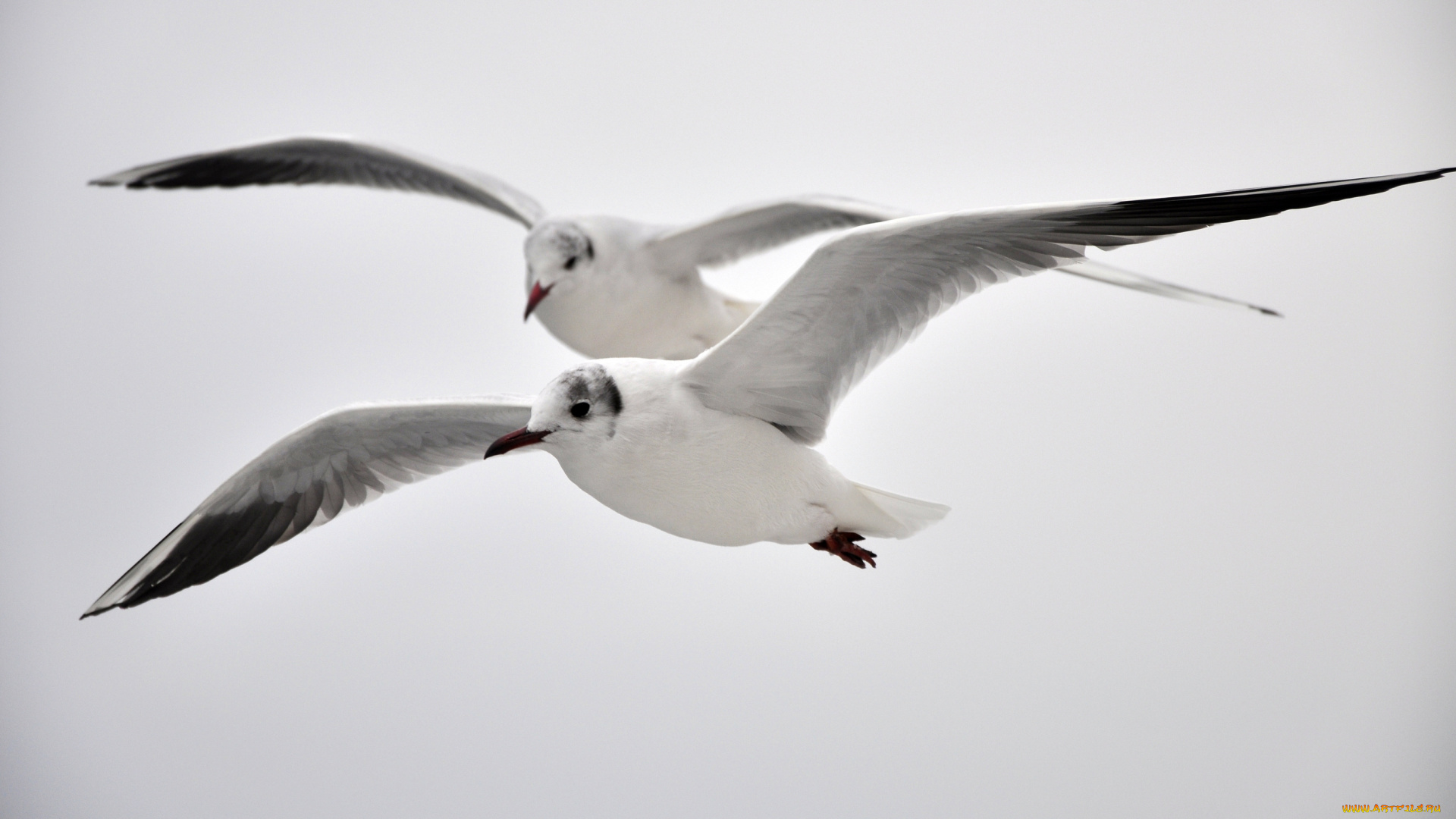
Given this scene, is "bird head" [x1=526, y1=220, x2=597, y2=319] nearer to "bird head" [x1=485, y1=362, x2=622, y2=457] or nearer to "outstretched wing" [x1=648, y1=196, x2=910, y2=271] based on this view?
"outstretched wing" [x1=648, y1=196, x2=910, y2=271]

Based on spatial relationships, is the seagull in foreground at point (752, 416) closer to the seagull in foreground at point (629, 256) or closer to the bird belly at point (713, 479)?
the bird belly at point (713, 479)

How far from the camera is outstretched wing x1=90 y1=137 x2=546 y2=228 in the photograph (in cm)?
423

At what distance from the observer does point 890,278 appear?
234 centimetres

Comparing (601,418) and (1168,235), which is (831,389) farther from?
(1168,235)

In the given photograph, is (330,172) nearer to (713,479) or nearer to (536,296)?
(536,296)

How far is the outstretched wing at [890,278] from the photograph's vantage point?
6.86ft

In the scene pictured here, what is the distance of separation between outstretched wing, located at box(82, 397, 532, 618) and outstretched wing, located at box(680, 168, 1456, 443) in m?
0.61

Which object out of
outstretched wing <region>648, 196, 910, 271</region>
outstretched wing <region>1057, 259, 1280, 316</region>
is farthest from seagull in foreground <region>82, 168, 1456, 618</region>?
outstretched wing <region>648, 196, 910, 271</region>

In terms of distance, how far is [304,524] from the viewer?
3.03 metres

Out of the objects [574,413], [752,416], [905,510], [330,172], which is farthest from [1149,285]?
[330,172]

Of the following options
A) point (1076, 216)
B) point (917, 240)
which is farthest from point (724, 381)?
point (1076, 216)

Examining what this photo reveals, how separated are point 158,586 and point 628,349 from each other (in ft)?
5.40

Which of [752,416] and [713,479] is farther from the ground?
[752,416]

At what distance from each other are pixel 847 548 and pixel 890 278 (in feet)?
2.78
